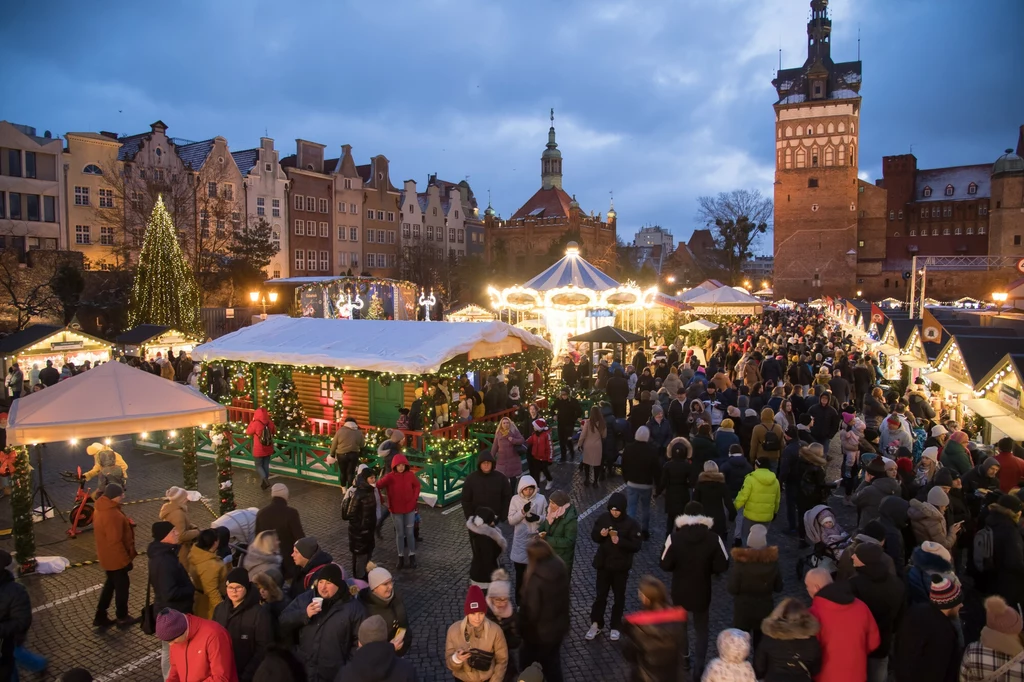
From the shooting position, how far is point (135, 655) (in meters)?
6.40

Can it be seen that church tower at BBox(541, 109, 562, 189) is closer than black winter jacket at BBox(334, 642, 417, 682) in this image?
No

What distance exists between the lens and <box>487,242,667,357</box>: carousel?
75.8 ft

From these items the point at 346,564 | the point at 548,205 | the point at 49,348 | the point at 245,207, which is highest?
the point at 548,205

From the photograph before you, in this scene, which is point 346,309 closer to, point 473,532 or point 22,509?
point 22,509

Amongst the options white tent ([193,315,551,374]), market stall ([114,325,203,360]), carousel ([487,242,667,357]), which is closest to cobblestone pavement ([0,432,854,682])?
white tent ([193,315,551,374])

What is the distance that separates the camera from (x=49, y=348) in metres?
20.4

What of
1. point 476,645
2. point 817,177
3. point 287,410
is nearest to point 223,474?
point 287,410

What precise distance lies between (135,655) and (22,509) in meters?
3.26

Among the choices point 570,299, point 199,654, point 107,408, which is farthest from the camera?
point 570,299

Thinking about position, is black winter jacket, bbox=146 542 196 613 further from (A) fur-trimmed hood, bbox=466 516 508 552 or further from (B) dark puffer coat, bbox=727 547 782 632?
(B) dark puffer coat, bbox=727 547 782 632

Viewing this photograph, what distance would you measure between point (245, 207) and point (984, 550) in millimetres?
45557

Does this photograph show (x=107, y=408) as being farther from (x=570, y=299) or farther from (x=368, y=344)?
(x=570, y=299)

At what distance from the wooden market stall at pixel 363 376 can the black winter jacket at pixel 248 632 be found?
5858mm

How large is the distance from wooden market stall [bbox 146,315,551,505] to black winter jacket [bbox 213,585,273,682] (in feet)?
19.2
